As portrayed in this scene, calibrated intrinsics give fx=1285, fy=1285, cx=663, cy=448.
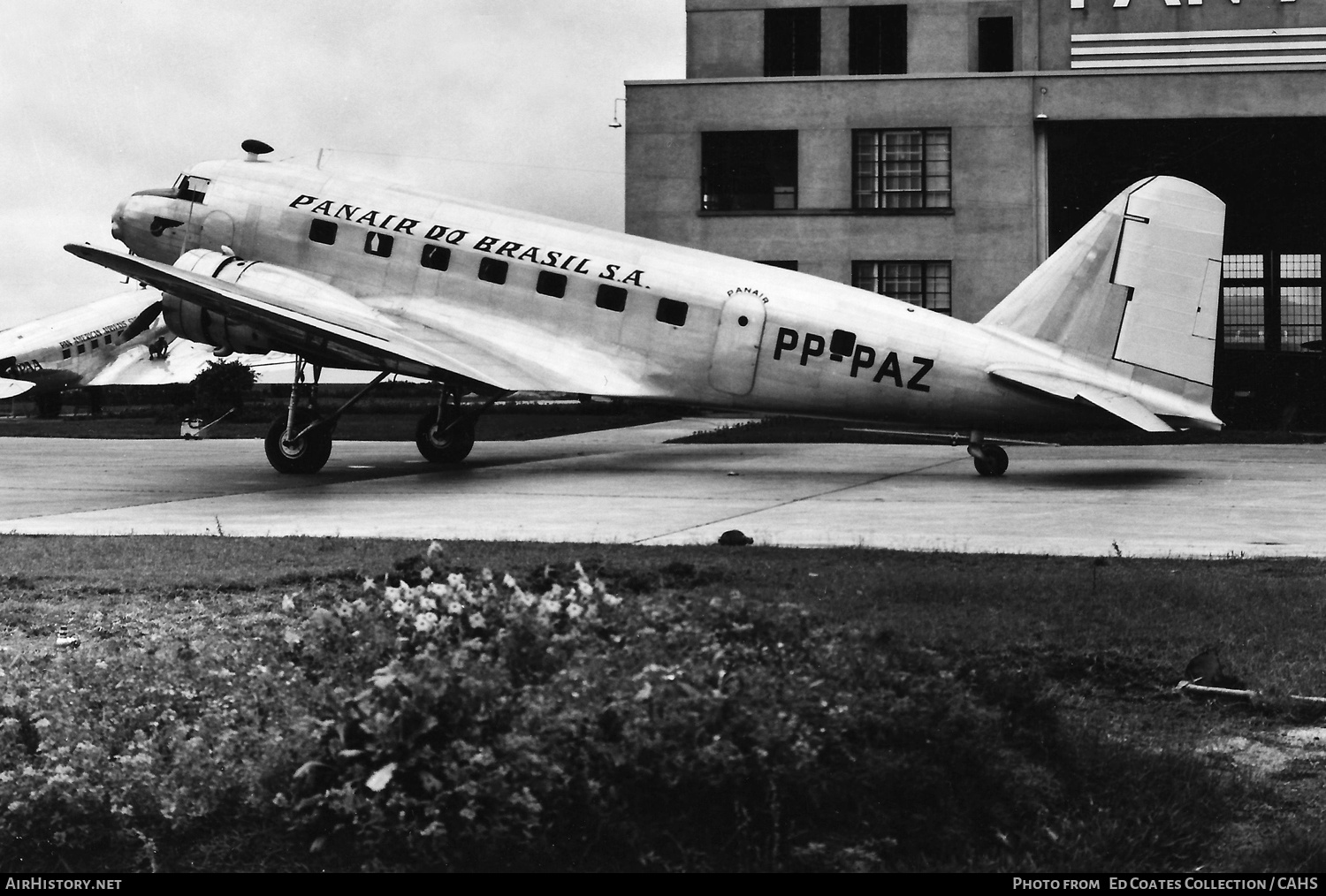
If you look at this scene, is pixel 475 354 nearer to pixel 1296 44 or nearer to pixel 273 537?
pixel 273 537

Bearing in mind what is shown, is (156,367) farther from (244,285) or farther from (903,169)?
(244,285)

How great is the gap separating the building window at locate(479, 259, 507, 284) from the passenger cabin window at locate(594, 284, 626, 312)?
5.30 ft

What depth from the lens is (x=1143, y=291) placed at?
1769 cm

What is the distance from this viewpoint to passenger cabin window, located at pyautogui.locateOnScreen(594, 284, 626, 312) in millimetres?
19531

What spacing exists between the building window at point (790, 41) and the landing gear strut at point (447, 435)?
22.1 m

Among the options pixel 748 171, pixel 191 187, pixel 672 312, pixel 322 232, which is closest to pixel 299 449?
pixel 322 232

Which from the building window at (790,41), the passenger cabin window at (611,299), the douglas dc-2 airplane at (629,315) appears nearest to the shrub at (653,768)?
the douglas dc-2 airplane at (629,315)

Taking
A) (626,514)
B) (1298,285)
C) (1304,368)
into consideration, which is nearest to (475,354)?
(626,514)

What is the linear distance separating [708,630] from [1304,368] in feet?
127

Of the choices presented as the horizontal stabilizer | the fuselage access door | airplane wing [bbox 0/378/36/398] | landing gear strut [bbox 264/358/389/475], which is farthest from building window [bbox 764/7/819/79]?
airplane wing [bbox 0/378/36/398]

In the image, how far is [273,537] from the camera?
11.9 meters

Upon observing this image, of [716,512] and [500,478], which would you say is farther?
[500,478]

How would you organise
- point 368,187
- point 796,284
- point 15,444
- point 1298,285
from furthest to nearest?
point 1298,285 → point 15,444 → point 368,187 → point 796,284

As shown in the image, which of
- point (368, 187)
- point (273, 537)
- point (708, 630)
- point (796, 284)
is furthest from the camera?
point (368, 187)
